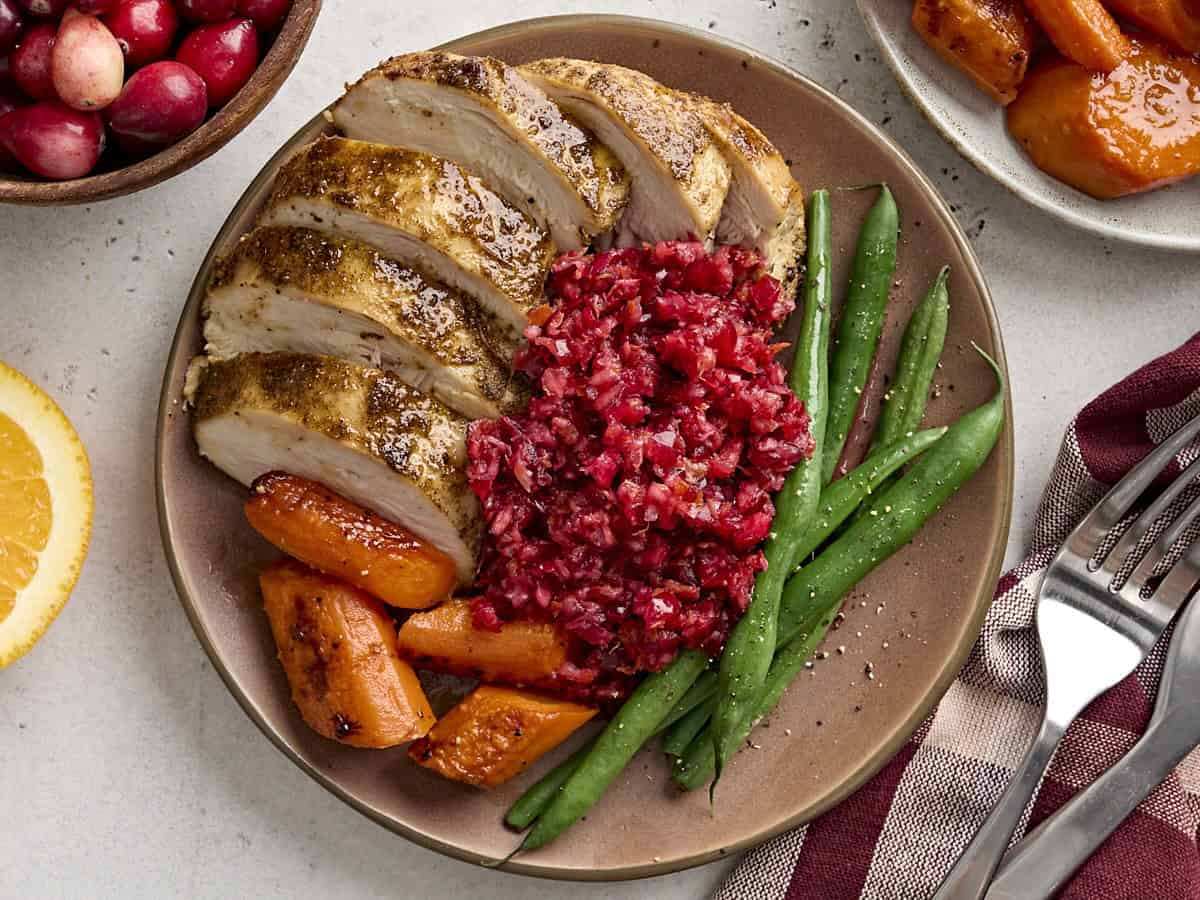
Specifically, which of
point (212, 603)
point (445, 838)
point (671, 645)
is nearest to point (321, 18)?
point (212, 603)

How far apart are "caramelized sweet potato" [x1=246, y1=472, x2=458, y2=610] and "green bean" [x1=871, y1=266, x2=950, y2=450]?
1496 millimetres

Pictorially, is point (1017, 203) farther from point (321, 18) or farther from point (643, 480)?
point (321, 18)

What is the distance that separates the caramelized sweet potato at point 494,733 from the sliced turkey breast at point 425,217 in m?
1.14

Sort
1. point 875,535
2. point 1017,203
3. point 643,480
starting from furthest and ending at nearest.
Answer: point 1017,203 < point 875,535 < point 643,480

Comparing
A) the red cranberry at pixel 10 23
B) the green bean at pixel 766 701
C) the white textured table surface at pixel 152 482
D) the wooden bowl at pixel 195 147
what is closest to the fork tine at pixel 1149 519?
the white textured table surface at pixel 152 482

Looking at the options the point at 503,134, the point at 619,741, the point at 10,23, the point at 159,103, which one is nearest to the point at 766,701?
the point at 619,741

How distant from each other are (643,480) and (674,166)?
36.0 inches

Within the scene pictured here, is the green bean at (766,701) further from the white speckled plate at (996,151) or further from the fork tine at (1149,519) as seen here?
the white speckled plate at (996,151)

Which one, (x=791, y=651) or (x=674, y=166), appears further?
(x=791, y=651)

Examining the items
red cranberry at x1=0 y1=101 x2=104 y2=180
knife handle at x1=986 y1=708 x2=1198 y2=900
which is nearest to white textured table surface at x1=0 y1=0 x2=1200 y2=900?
red cranberry at x1=0 y1=101 x2=104 y2=180

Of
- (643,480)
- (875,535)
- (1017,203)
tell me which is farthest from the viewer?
(1017,203)

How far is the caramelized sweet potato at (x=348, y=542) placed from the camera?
12.0 feet

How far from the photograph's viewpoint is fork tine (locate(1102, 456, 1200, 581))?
390 cm

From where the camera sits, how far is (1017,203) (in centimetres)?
429
